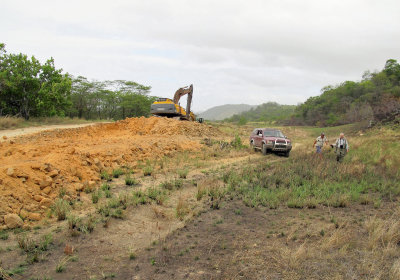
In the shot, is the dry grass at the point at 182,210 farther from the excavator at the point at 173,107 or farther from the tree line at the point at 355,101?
the tree line at the point at 355,101

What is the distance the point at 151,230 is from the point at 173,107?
1692 centimetres

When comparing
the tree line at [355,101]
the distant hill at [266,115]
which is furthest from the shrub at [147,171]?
the distant hill at [266,115]

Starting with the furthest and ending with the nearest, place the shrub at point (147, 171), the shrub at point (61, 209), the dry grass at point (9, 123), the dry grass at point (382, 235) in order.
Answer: the dry grass at point (9, 123) → the shrub at point (147, 171) → the shrub at point (61, 209) → the dry grass at point (382, 235)

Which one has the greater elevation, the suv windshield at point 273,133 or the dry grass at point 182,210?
the suv windshield at point 273,133

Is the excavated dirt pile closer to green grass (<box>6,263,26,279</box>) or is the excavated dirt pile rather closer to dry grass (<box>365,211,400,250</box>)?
green grass (<box>6,263,26,279</box>)

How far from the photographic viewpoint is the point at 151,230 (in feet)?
20.0

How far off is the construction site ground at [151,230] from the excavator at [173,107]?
492 inches

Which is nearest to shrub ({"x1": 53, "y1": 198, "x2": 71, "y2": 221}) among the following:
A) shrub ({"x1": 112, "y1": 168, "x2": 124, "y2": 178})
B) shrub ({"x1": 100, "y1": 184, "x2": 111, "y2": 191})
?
shrub ({"x1": 100, "y1": 184, "x2": 111, "y2": 191})

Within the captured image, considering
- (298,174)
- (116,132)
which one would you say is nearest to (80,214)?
(298,174)

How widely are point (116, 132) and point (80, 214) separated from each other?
45.1ft

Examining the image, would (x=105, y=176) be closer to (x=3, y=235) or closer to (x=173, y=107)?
(x=3, y=235)

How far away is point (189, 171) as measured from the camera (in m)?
11.2


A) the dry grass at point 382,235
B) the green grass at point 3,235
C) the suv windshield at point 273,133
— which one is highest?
the suv windshield at point 273,133

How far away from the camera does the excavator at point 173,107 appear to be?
22.5m
